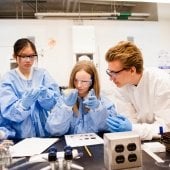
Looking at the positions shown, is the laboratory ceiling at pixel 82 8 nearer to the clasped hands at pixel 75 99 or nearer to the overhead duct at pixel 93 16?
the overhead duct at pixel 93 16

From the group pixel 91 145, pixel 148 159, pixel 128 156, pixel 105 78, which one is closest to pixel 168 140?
pixel 148 159

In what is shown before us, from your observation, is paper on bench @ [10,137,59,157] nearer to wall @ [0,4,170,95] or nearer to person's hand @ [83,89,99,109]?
person's hand @ [83,89,99,109]

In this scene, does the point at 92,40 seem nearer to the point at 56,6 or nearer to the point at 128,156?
the point at 56,6

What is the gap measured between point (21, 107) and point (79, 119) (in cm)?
38

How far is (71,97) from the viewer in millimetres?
1453

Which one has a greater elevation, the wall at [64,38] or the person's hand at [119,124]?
the wall at [64,38]

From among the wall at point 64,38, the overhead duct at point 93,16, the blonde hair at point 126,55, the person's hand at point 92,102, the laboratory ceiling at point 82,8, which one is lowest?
the person's hand at point 92,102

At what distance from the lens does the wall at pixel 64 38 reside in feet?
9.86

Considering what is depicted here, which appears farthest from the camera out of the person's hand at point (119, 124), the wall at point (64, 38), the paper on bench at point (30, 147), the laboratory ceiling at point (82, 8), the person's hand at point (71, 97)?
the laboratory ceiling at point (82, 8)

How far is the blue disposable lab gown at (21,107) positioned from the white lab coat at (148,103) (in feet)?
1.65

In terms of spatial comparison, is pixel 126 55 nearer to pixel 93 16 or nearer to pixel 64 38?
pixel 64 38

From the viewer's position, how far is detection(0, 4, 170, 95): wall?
301 cm

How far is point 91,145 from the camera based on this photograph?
3.96 ft

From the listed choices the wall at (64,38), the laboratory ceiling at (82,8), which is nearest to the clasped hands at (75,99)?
the wall at (64,38)
